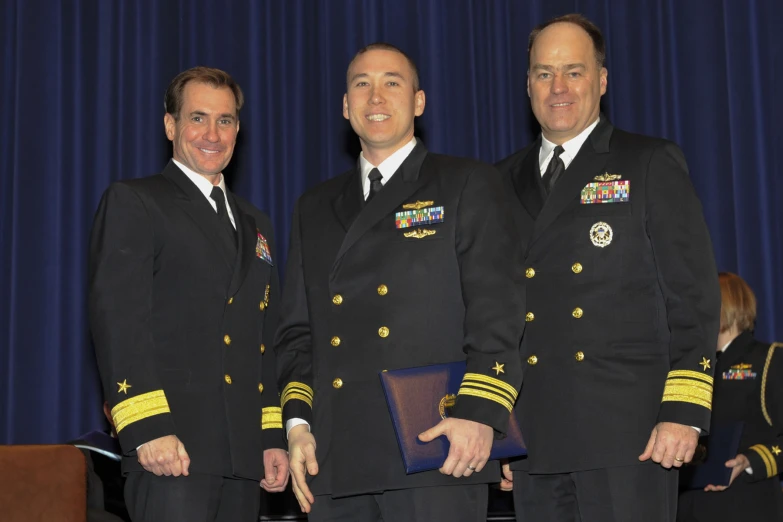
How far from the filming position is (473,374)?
2.69m

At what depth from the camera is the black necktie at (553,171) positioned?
324cm

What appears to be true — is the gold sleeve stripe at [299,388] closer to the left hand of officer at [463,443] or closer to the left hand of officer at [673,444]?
the left hand of officer at [463,443]

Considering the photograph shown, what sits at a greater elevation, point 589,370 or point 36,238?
point 36,238

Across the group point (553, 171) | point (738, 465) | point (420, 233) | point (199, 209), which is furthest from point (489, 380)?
point (738, 465)

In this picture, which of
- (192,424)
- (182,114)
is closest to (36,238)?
(182,114)

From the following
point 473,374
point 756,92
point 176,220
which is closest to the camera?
point 473,374

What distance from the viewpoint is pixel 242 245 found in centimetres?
333

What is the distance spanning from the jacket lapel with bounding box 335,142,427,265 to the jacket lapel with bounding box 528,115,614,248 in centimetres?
41

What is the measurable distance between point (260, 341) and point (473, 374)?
0.89 m

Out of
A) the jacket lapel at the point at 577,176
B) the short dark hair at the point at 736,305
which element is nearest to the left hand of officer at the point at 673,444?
the jacket lapel at the point at 577,176

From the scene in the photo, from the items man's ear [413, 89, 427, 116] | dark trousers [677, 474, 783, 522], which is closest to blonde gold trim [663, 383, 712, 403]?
man's ear [413, 89, 427, 116]

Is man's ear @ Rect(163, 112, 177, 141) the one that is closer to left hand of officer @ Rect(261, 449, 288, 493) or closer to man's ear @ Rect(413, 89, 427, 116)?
man's ear @ Rect(413, 89, 427, 116)

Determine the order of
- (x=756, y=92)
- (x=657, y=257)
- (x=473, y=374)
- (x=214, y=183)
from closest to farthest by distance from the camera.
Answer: (x=473, y=374) < (x=657, y=257) < (x=214, y=183) < (x=756, y=92)

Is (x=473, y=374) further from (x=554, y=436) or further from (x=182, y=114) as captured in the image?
(x=182, y=114)
